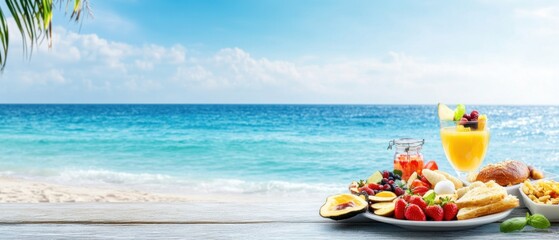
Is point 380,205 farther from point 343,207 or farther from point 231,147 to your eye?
point 231,147

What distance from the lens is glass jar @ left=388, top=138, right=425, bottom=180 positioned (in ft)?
7.32

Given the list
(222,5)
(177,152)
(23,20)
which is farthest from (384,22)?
(23,20)

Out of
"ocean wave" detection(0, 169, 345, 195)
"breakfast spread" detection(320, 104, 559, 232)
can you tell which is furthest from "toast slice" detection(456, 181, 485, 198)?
"ocean wave" detection(0, 169, 345, 195)

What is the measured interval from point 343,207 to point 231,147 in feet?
49.5

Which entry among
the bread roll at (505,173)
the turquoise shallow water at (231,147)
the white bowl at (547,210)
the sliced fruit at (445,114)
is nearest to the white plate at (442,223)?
the white bowl at (547,210)

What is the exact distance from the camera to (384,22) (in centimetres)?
2523

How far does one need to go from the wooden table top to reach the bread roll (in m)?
0.13

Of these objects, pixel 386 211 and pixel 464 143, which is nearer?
pixel 386 211

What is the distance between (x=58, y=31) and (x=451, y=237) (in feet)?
87.2

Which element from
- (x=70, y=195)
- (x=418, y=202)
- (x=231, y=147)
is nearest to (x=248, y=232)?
(x=418, y=202)

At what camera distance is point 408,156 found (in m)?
2.24

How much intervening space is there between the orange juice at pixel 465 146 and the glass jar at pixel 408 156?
193 millimetres

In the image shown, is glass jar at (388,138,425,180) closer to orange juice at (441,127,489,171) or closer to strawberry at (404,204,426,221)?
orange juice at (441,127,489,171)

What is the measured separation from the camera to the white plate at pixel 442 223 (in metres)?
1.60
